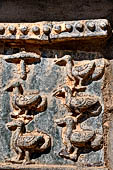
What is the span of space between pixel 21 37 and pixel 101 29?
413 mm

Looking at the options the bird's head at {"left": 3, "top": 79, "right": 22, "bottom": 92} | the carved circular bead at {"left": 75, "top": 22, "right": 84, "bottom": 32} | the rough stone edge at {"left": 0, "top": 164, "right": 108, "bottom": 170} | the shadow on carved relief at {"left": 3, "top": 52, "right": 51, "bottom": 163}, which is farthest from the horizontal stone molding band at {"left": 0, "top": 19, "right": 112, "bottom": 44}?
the rough stone edge at {"left": 0, "top": 164, "right": 108, "bottom": 170}

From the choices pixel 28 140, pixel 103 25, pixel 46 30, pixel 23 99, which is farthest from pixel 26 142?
pixel 103 25

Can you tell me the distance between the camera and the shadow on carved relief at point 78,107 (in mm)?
1954

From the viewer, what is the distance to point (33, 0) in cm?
210

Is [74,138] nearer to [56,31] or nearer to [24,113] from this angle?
[24,113]

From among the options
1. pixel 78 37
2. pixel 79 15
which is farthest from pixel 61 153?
pixel 79 15

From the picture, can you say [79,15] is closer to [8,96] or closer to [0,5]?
[0,5]

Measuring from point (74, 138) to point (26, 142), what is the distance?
24 centimetres

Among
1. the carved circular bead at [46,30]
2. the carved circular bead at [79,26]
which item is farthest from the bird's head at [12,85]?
the carved circular bead at [79,26]

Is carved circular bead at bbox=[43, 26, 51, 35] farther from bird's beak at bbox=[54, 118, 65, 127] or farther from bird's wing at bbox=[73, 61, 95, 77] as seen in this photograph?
bird's beak at bbox=[54, 118, 65, 127]

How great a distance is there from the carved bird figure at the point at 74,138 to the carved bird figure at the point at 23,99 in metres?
0.15

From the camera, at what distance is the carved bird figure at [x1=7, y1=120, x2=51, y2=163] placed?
1972 mm

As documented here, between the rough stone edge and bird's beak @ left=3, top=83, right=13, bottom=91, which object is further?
bird's beak @ left=3, top=83, right=13, bottom=91

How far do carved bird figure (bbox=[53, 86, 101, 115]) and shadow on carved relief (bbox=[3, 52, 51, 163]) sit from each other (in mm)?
117
